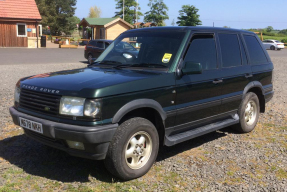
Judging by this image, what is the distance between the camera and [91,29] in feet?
172

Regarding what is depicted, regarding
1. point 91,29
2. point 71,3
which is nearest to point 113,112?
point 91,29

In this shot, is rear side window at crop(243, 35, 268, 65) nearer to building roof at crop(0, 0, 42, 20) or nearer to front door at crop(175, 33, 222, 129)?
front door at crop(175, 33, 222, 129)

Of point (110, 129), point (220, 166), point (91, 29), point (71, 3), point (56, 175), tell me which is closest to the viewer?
point (110, 129)

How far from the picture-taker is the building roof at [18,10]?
32.8 meters

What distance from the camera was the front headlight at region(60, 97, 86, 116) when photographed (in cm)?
351

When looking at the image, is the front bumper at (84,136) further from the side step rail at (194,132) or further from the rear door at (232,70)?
the rear door at (232,70)

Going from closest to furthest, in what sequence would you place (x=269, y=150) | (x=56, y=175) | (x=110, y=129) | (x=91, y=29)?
1. (x=110, y=129)
2. (x=56, y=175)
3. (x=269, y=150)
4. (x=91, y=29)

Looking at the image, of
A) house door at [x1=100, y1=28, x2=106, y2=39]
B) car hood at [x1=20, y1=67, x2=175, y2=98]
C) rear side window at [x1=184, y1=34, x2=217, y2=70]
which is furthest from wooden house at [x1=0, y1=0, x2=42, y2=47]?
car hood at [x1=20, y1=67, x2=175, y2=98]

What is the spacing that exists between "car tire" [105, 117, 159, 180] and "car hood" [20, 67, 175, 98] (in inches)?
17.3

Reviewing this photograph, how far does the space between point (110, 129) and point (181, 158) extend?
1627mm

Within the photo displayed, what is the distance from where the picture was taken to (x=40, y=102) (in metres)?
3.85

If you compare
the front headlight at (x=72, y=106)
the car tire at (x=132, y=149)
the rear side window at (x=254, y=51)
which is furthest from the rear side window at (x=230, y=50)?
the front headlight at (x=72, y=106)

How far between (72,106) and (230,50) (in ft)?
10.2

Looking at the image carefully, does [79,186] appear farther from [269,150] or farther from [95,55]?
[95,55]
